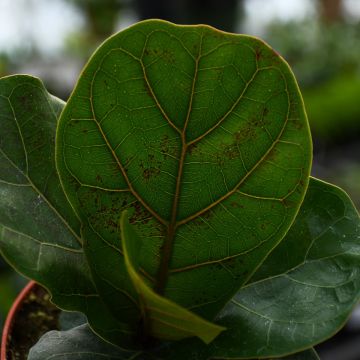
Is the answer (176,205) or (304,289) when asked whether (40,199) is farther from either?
(304,289)

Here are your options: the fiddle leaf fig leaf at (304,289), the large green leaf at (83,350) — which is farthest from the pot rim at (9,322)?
the fiddle leaf fig leaf at (304,289)

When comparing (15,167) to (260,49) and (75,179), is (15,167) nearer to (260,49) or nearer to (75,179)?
(75,179)

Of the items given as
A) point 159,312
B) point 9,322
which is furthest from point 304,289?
point 9,322

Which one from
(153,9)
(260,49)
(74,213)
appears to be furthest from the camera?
(153,9)

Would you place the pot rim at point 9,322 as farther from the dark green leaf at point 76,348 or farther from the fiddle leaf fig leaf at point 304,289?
the fiddle leaf fig leaf at point 304,289

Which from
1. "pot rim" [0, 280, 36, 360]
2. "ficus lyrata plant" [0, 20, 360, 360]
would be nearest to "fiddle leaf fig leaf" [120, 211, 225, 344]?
"ficus lyrata plant" [0, 20, 360, 360]

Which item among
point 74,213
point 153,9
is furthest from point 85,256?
point 153,9

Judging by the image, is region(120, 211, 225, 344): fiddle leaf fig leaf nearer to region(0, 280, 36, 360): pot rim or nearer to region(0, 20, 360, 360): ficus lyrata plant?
region(0, 20, 360, 360): ficus lyrata plant
